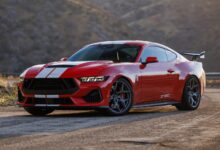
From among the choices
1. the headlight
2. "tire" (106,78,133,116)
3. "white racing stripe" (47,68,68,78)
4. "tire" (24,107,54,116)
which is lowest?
"tire" (24,107,54,116)

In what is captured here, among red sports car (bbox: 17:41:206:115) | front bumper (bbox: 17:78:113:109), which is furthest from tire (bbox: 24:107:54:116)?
front bumper (bbox: 17:78:113:109)

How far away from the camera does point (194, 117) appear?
11383 millimetres

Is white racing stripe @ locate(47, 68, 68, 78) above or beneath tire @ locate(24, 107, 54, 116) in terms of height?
above

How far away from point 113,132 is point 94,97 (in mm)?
2773

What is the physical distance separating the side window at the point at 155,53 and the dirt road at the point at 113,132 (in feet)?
5.64

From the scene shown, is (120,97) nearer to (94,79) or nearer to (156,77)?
(94,79)

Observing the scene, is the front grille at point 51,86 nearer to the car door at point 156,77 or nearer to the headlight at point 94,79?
the headlight at point 94,79

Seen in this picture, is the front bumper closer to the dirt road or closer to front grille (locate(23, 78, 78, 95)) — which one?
front grille (locate(23, 78, 78, 95))

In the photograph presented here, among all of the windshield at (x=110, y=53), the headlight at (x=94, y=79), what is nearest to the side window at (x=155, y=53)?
the windshield at (x=110, y=53)

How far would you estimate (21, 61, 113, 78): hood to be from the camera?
1148cm

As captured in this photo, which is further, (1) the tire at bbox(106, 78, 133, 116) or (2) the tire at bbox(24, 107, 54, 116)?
(2) the tire at bbox(24, 107, 54, 116)

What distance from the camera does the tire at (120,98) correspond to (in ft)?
38.6

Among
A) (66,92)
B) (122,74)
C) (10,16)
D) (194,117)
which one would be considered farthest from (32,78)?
(10,16)


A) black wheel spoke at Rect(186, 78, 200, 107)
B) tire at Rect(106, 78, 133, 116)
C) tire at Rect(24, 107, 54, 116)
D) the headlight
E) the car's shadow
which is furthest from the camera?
black wheel spoke at Rect(186, 78, 200, 107)
